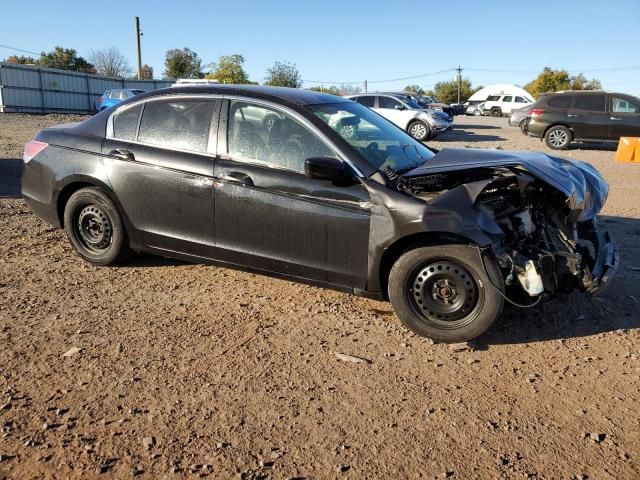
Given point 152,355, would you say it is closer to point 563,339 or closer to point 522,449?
point 522,449

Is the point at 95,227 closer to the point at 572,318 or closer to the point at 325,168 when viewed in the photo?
the point at 325,168

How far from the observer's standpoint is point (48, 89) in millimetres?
31844

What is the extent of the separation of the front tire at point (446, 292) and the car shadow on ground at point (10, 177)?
6.57 meters

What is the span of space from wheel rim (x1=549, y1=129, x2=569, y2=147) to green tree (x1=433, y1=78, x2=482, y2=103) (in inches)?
2558

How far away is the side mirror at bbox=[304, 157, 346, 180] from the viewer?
3.85m

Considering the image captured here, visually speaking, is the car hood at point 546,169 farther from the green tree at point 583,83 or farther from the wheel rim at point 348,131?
the green tree at point 583,83

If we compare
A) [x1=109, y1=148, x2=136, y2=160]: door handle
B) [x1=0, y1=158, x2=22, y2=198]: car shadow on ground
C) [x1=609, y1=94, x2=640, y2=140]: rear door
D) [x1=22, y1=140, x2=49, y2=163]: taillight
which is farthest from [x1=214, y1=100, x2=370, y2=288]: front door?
[x1=609, y1=94, x2=640, y2=140]: rear door

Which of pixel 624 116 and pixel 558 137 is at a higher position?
pixel 624 116

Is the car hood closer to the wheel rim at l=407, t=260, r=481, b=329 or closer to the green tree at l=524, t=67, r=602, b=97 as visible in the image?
the wheel rim at l=407, t=260, r=481, b=329

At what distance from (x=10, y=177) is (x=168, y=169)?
6.19 metres

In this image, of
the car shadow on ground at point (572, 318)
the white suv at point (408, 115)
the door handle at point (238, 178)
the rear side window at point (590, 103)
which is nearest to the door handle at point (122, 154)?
the door handle at point (238, 178)

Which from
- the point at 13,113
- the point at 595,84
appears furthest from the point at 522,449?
the point at 595,84

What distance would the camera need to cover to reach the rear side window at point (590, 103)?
16.5m

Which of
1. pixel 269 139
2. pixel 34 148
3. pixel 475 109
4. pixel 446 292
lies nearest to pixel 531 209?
pixel 446 292
